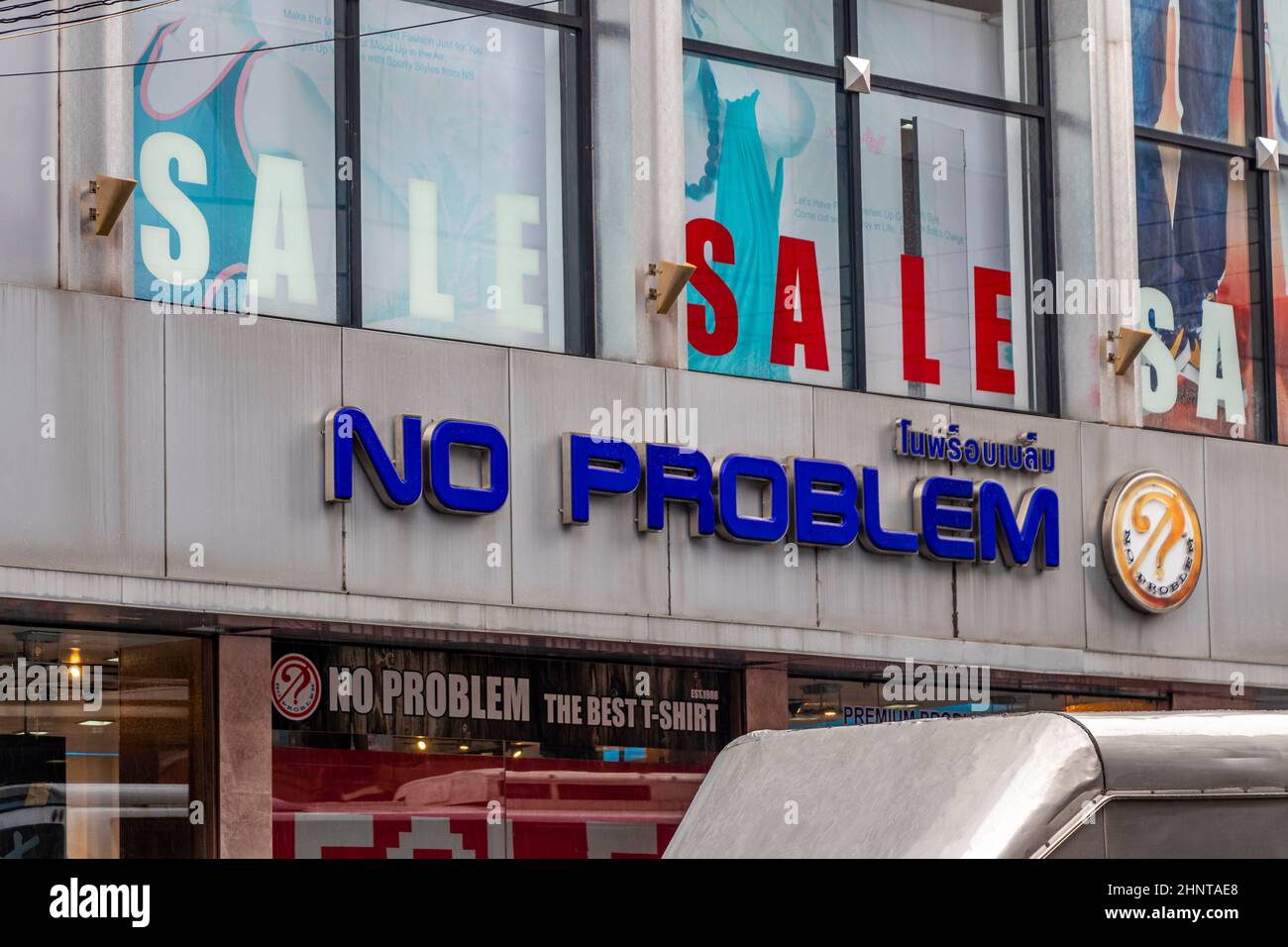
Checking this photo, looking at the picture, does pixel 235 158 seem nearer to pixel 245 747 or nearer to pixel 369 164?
pixel 369 164

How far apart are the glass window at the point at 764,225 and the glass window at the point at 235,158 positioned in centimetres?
327

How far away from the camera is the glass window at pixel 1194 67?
19.8 m

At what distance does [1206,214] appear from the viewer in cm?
2020

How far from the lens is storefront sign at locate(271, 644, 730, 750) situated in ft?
49.7

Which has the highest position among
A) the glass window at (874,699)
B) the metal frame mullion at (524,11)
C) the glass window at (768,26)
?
the glass window at (768,26)

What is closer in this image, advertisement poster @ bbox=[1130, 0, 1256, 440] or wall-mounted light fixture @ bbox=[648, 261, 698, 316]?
wall-mounted light fixture @ bbox=[648, 261, 698, 316]

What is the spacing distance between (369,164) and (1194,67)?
8806 mm

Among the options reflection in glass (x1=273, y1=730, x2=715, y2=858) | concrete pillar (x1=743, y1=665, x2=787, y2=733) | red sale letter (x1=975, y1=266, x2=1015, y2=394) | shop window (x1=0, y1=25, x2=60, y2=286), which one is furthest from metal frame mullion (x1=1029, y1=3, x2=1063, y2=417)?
shop window (x1=0, y1=25, x2=60, y2=286)

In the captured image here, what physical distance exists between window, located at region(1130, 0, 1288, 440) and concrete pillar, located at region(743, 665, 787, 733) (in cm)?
461

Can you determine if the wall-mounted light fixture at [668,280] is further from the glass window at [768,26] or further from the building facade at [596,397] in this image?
the glass window at [768,26]

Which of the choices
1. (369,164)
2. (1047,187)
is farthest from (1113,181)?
(369,164)

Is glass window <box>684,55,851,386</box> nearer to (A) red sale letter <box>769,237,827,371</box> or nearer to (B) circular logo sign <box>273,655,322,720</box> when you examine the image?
(A) red sale letter <box>769,237,827,371</box>

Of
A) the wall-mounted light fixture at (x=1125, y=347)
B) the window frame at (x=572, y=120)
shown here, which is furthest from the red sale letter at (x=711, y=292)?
the wall-mounted light fixture at (x=1125, y=347)
